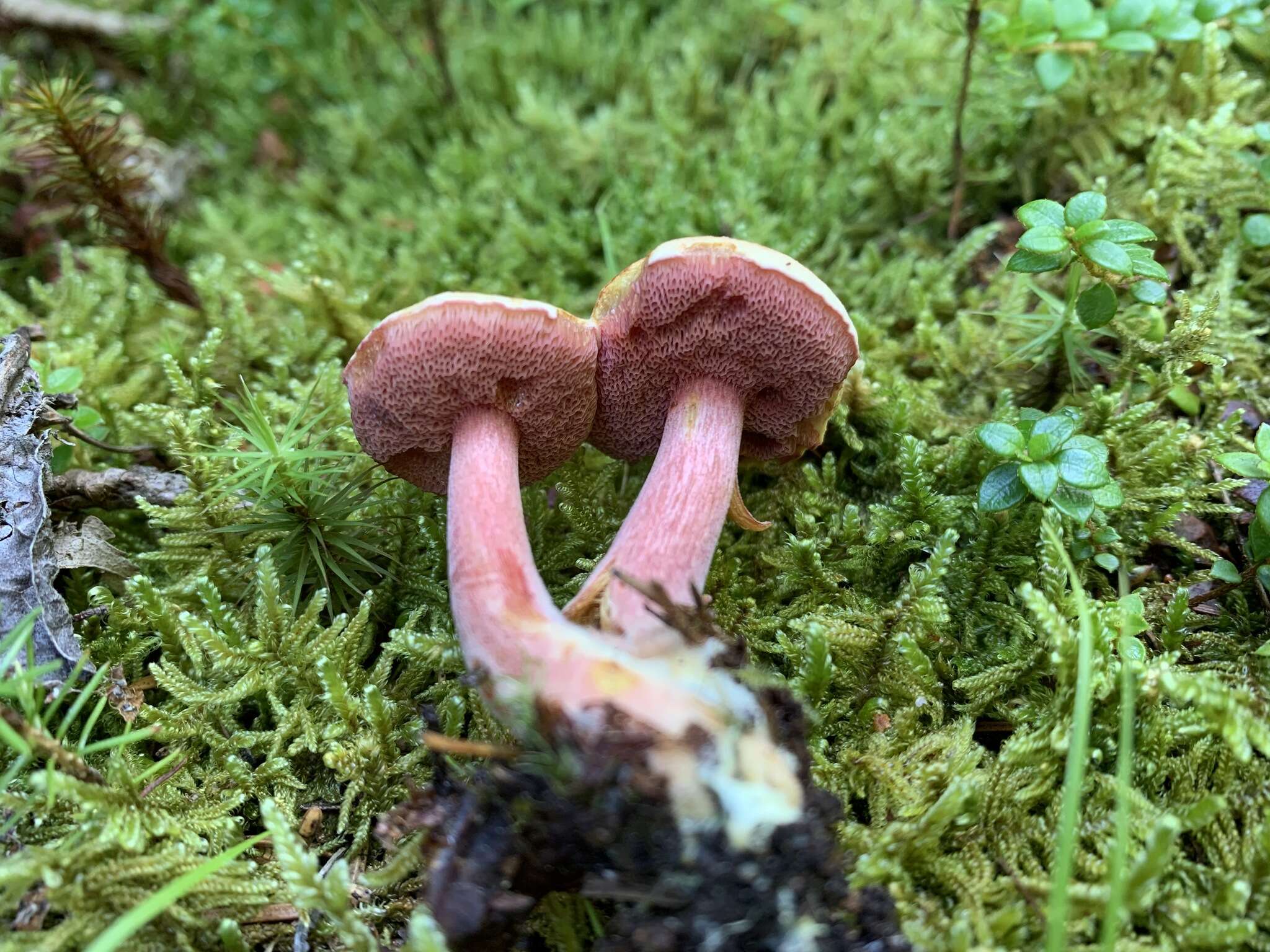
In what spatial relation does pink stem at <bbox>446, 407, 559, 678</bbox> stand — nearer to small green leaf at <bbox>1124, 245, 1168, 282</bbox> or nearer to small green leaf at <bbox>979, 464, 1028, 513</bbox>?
small green leaf at <bbox>979, 464, 1028, 513</bbox>

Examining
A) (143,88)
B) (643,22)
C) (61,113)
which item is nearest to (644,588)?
(61,113)

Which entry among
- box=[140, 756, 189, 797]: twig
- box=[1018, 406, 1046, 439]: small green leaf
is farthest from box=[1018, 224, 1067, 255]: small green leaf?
box=[140, 756, 189, 797]: twig

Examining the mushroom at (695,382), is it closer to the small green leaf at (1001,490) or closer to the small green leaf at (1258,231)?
the small green leaf at (1001,490)

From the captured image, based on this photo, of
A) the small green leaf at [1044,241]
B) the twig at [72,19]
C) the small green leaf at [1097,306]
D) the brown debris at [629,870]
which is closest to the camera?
the brown debris at [629,870]

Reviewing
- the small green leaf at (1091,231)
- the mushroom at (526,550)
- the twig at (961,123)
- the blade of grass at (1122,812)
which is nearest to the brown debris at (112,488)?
the mushroom at (526,550)

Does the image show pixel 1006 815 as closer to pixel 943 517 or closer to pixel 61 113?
pixel 943 517

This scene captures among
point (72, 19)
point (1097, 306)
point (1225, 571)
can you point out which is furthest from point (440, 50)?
point (1225, 571)

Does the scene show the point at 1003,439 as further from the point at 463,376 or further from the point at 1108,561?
the point at 463,376

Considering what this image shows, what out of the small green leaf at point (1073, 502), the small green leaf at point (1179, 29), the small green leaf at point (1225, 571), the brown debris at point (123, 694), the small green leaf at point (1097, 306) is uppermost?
the small green leaf at point (1179, 29)
